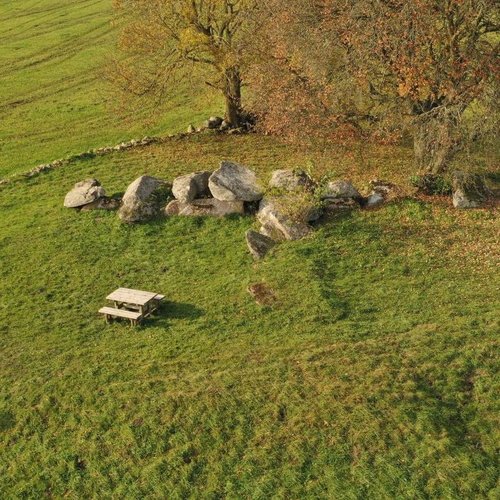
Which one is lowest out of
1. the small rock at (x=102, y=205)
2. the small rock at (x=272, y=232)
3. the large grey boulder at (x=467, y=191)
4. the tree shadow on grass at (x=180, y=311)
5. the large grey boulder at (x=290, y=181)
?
the large grey boulder at (x=467, y=191)

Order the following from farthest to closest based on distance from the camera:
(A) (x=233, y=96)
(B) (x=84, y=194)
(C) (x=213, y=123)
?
(C) (x=213, y=123) < (A) (x=233, y=96) < (B) (x=84, y=194)

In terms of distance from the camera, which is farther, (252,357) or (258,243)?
(258,243)

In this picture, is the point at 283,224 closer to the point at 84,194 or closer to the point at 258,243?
the point at 258,243

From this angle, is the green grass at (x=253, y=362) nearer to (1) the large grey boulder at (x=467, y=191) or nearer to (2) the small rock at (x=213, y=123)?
(1) the large grey boulder at (x=467, y=191)

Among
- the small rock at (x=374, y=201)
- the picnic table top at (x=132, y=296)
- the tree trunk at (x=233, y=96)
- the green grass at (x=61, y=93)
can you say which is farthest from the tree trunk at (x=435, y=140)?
the green grass at (x=61, y=93)

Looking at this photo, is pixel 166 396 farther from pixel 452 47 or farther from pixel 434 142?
pixel 452 47

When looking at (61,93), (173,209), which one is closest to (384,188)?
(173,209)

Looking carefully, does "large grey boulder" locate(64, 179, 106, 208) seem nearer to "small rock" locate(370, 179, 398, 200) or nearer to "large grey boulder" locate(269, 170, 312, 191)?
"large grey boulder" locate(269, 170, 312, 191)
